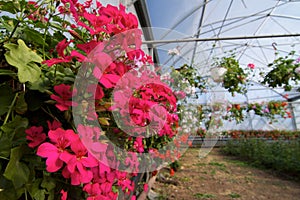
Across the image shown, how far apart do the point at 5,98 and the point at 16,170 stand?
0.12 meters

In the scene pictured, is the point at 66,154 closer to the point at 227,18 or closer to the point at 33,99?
the point at 33,99

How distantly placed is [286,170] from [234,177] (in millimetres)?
1091

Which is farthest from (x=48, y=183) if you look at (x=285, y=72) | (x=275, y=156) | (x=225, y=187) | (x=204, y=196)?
(x=275, y=156)

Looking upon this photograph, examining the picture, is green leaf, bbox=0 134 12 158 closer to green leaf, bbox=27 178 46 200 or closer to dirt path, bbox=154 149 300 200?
green leaf, bbox=27 178 46 200

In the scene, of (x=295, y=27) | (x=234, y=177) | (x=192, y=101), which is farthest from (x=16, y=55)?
(x=295, y=27)

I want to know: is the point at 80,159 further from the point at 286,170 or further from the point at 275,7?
the point at 275,7

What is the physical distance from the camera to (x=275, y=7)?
4.59 metres

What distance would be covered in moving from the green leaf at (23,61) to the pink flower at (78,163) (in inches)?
4.6

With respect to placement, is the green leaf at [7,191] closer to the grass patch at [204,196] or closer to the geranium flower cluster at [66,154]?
the geranium flower cluster at [66,154]

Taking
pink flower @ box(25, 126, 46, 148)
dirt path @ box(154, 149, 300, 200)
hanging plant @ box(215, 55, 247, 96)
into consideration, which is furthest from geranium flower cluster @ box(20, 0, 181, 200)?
hanging plant @ box(215, 55, 247, 96)

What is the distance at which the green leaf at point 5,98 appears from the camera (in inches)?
12.8

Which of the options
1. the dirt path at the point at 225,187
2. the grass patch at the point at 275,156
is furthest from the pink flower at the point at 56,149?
the grass patch at the point at 275,156

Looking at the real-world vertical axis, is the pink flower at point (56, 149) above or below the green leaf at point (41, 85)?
below

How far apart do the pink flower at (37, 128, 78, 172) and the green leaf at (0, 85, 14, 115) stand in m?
0.11
